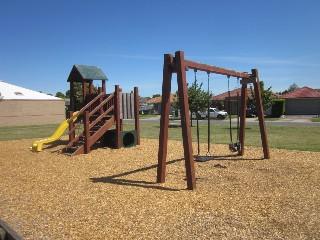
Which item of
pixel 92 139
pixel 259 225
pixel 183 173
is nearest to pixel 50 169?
pixel 92 139

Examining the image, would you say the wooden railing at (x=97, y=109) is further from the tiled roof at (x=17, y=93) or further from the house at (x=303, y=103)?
the house at (x=303, y=103)

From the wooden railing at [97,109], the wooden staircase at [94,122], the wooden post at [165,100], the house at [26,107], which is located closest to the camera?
the wooden post at [165,100]

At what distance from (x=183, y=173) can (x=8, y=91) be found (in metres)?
35.9

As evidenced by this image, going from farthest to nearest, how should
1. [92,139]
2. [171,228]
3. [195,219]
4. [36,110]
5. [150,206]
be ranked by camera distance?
[36,110] → [92,139] → [150,206] → [195,219] → [171,228]

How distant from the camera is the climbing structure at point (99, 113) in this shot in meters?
11.6

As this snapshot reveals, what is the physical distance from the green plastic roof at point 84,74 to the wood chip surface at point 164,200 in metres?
4.95

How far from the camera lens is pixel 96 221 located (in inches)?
178

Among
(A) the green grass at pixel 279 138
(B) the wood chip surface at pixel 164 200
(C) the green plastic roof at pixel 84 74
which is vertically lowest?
(B) the wood chip surface at pixel 164 200

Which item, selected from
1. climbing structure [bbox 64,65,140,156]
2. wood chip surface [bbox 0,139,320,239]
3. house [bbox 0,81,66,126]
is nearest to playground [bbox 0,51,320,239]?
wood chip surface [bbox 0,139,320,239]

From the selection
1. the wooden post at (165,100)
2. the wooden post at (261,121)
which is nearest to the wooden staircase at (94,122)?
the wooden post at (165,100)

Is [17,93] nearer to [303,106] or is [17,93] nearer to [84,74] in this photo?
[84,74]

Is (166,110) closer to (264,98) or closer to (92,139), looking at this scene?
(92,139)

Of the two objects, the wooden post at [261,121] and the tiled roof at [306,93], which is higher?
the tiled roof at [306,93]

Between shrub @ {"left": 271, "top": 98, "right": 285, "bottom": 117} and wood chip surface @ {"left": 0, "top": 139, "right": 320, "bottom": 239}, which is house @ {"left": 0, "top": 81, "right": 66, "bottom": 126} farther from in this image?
wood chip surface @ {"left": 0, "top": 139, "right": 320, "bottom": 239}
